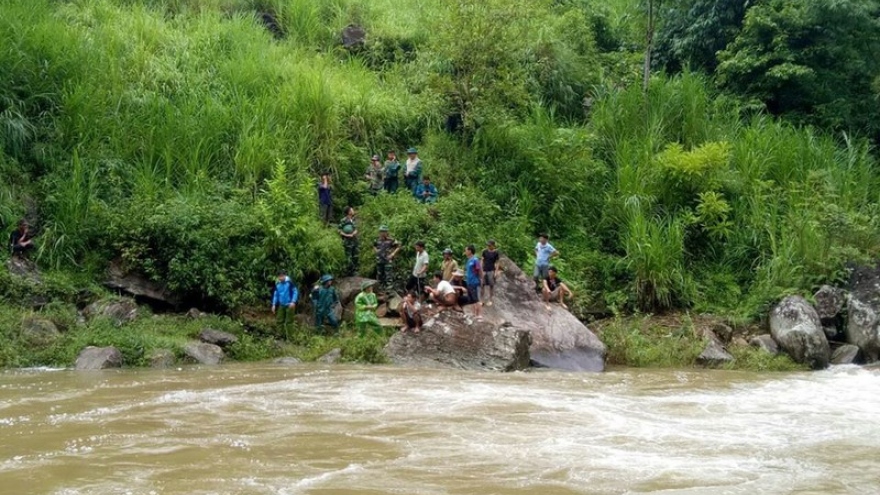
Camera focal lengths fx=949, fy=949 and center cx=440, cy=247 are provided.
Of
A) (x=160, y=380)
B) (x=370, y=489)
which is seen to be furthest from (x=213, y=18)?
(x=370, y=489)

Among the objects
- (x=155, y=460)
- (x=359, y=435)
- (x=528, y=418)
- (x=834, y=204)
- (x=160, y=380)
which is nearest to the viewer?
(x=155, y=460)

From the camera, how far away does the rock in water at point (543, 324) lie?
13805 mm

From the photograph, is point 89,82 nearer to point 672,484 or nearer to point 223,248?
point 223,248

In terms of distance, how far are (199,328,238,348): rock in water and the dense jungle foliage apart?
80 centimetres

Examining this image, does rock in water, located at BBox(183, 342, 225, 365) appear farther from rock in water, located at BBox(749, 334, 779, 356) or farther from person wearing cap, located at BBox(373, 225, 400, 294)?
rock in water, located at BBox(749, 334, 779, 356)

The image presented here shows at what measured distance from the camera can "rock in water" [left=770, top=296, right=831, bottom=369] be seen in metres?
14.1

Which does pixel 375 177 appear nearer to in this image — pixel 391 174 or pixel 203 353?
pixel 391 174

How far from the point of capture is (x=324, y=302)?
14.9 meters

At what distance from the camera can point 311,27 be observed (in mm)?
23219

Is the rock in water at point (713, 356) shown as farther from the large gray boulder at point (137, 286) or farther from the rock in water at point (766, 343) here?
the large gray boulder at point (137, 286)

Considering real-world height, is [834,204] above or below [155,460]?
above

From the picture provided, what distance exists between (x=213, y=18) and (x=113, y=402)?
549 inches

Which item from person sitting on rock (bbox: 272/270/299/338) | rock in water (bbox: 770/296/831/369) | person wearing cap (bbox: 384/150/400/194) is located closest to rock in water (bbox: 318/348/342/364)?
person sitting on rock (bbox: 272/270/299/338)

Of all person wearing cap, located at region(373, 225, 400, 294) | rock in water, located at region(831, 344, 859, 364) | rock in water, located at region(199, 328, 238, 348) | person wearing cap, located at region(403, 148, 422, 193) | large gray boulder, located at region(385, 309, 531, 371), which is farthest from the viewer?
person wearing cap, located at region(403, 148, 422, 193)
